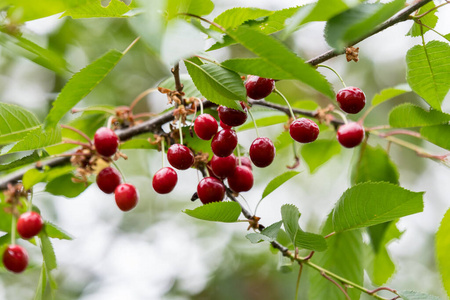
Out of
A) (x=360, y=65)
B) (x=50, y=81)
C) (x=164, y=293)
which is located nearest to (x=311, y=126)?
(x=50, y=81)

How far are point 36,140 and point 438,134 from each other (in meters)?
1.35

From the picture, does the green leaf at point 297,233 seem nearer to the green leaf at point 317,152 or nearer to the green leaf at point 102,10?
the green leaf at point 102,10

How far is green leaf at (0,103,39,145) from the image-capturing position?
4.72 feet

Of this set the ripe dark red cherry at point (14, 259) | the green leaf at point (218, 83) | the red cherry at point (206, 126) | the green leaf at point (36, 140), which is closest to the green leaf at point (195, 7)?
the green leaf at point (218, 83)

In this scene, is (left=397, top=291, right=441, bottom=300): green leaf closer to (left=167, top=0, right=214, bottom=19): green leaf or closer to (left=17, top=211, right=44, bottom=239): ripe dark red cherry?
(left=167, top=0, right=214, bottom=19): green leaf

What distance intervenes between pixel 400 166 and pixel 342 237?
16.8 ft

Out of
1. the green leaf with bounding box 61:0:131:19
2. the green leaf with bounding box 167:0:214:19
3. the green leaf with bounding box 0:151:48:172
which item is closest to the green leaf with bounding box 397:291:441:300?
the green leaf with bounding box 167:0:214:19

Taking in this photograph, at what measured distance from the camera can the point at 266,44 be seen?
0.85 meters

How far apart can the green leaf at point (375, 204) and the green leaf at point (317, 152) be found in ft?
2.60

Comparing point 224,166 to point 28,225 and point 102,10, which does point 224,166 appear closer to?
point 102,10

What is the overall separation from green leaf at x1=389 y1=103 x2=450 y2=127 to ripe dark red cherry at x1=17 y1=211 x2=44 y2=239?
1416 millimetres

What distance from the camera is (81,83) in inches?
43.1

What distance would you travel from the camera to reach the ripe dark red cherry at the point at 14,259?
172cm

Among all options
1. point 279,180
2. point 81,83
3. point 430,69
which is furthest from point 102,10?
point 430,69
